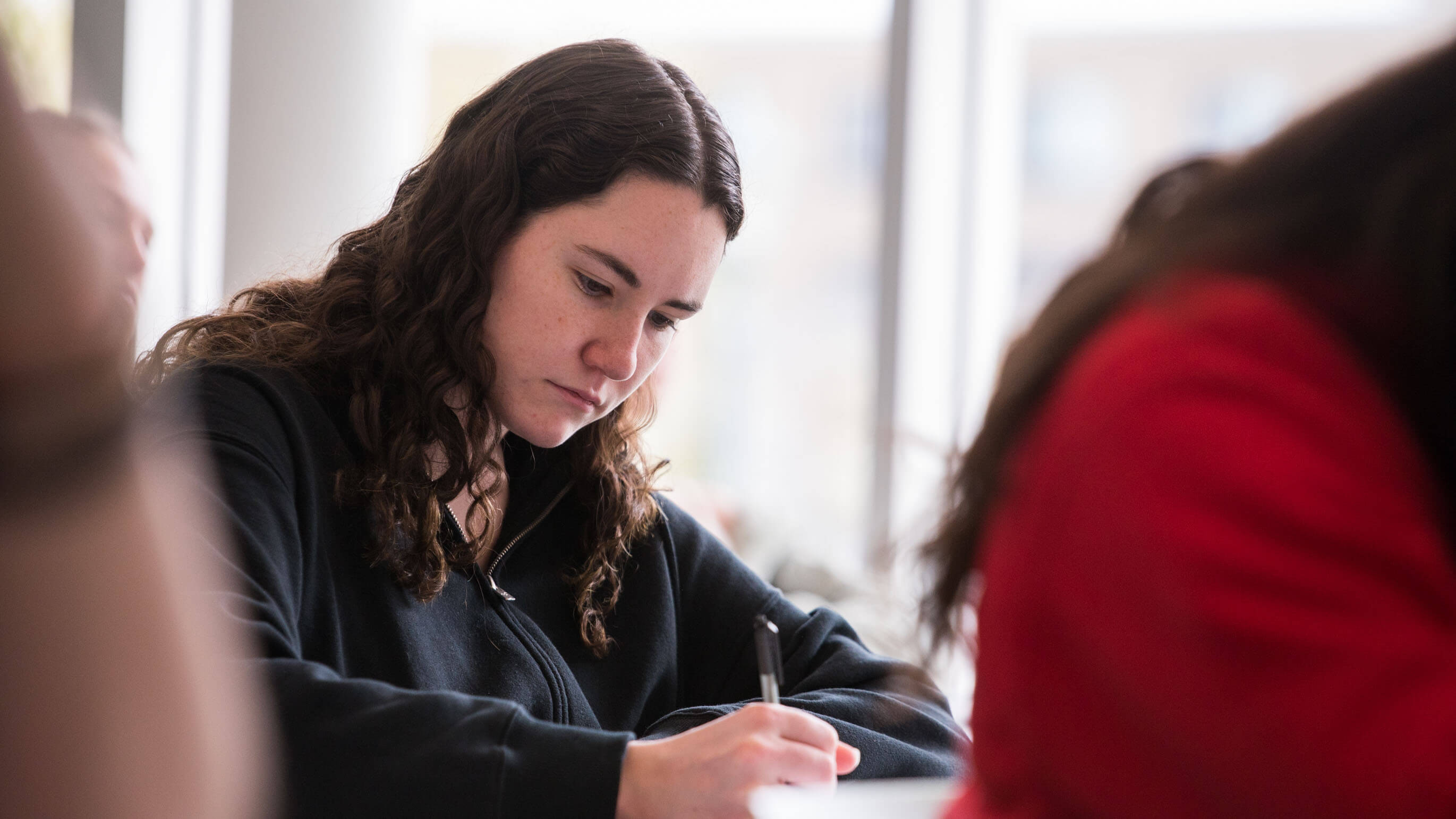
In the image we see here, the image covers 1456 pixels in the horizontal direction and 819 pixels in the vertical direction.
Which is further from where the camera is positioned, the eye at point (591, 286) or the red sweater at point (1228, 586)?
the eye at point (591, 286)

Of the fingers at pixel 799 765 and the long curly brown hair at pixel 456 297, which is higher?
the long curly brown hair at pixel 456 297

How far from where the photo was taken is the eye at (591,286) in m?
1.17

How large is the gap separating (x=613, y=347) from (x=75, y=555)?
31.6 inches

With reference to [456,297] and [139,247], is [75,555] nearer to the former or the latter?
[456,297]

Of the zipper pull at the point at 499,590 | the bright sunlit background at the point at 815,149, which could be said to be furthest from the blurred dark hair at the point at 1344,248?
the bright sunlit background at the point at 815,149

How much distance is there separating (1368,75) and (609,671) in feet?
2.91

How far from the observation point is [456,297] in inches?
46.3

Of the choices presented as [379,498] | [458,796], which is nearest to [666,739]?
[458,796]

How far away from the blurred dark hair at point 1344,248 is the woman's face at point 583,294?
0.58 metres

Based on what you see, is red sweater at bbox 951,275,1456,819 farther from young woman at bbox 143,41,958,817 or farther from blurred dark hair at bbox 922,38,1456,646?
young woman at bbox 143,41,958,817

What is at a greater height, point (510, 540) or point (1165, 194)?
point (1165, 194)

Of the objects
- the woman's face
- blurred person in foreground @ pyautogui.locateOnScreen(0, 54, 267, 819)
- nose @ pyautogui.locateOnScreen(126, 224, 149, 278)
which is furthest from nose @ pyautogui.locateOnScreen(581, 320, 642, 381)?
blurred person in foreground @ pyautogui.locateOnScreen(0, 54, 267, 819)

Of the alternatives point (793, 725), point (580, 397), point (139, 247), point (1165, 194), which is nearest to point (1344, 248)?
point (1165, 194)

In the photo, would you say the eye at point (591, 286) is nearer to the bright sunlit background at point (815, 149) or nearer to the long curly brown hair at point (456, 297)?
the long curly brown hair at point (456, 297)
